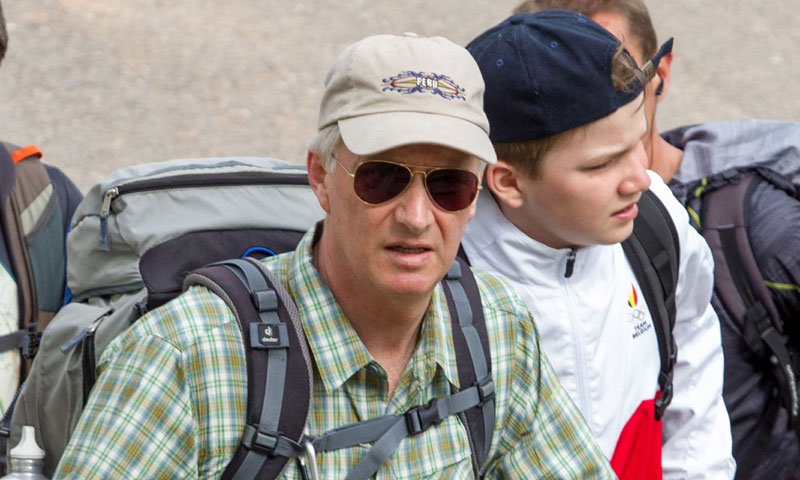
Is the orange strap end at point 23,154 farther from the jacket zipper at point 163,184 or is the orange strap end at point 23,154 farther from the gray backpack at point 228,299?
the jacket zipper at point 163,184

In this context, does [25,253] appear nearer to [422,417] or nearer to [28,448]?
[28,448]

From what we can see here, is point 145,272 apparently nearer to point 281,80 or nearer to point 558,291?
point 558,291

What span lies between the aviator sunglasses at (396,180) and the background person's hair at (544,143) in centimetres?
46

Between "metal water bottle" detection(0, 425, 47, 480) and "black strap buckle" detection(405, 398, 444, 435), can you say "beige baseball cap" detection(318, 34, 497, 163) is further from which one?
"metal water bottle" detection(0, 425, 47, 480)

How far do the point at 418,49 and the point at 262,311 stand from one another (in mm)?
543

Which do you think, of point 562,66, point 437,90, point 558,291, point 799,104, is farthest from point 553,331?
point 799,104

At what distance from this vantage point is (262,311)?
1982 millimetres

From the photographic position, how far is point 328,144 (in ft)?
6.76

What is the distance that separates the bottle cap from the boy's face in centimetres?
115

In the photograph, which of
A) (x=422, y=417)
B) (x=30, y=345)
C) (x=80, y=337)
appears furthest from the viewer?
(x=30, y=345)

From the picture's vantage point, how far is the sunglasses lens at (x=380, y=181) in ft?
6.51

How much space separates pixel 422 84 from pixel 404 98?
0.15 feet

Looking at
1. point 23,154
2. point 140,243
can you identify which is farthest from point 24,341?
point 140,243

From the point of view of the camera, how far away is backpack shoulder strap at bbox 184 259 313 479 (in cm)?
190
